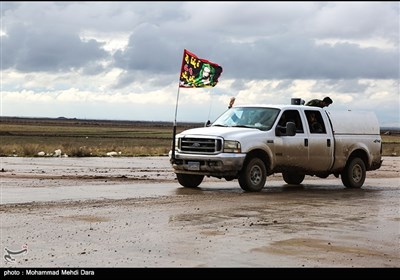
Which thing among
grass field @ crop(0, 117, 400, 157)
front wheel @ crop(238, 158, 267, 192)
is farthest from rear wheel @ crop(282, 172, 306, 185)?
grass field @ crop(0, 117, 400, 157)

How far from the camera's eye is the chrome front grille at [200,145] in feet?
60.0

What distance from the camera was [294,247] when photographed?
10.2m

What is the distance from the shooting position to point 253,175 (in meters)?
18.5

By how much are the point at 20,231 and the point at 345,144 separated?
11.3 meters

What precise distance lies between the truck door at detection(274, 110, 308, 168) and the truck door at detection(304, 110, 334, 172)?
21 centimetres

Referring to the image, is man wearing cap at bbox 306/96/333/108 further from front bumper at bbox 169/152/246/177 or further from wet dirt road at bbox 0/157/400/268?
front bumper at bbox 169/152/246/177

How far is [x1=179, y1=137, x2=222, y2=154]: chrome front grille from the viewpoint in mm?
18297

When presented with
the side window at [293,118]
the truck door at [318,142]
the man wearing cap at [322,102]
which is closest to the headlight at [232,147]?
the side window at [293,118]

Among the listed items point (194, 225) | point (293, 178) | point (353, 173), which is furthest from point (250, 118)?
point (194, 225)

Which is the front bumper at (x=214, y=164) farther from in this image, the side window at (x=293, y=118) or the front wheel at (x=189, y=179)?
the side window at (x=293, y=118)

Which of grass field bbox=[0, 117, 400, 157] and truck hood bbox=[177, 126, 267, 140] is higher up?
truck hood bbox=[177, 126, 267, 140]
